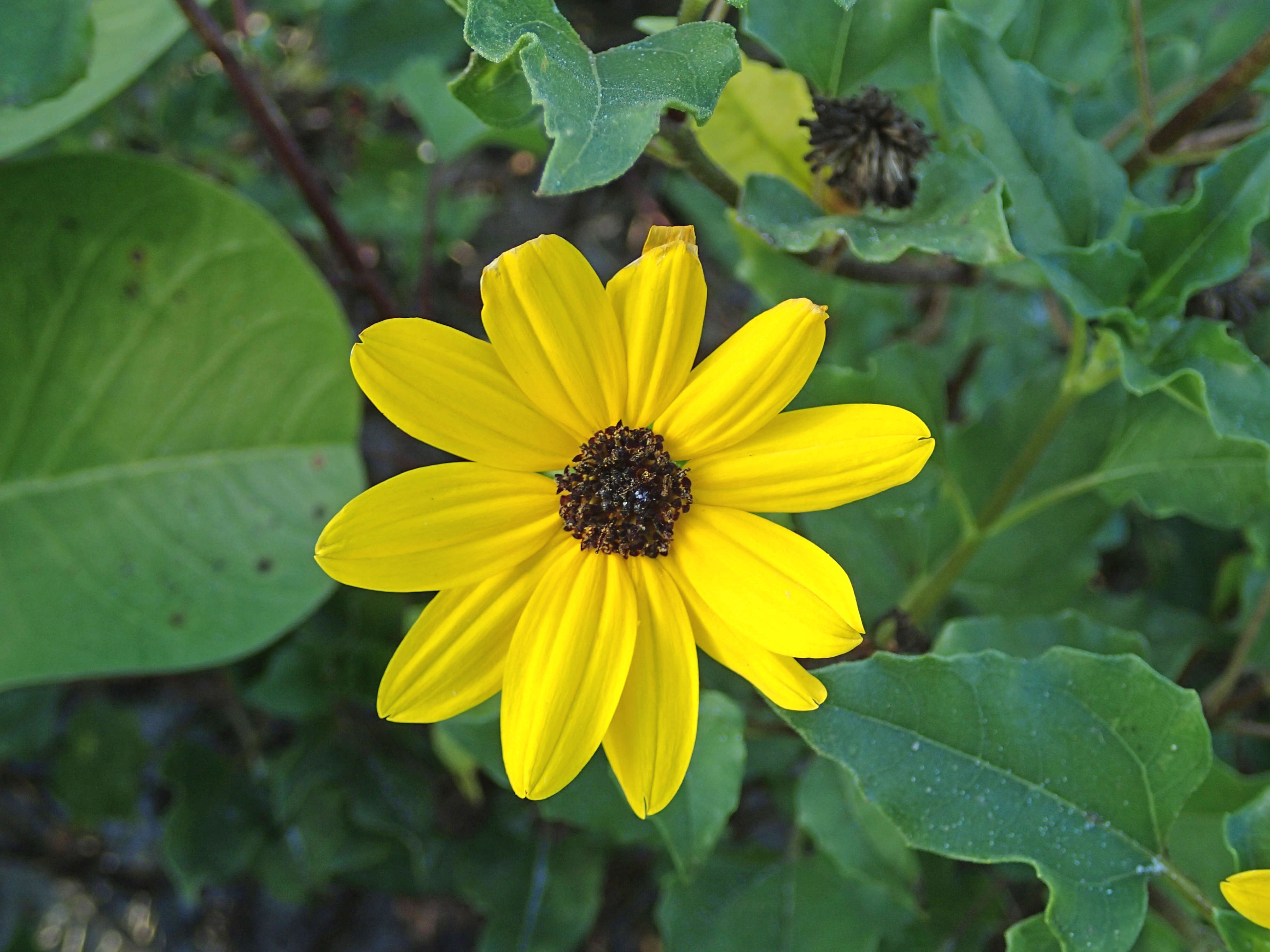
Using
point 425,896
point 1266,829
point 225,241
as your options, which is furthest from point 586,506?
point 425,896

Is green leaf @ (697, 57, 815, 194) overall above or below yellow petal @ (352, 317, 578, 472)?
above

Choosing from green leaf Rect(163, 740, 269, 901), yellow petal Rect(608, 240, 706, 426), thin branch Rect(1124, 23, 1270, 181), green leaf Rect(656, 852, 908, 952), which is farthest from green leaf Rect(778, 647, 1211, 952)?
green leaf Rect(163, 740, 269, 901)

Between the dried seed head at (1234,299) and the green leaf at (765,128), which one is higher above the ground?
the green leaf at (765,128)

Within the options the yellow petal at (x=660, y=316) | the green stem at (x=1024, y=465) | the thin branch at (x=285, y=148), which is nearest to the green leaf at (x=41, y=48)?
the thin branch at (x=285, y=148)

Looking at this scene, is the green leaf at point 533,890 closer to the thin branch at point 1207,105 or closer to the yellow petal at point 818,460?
the yellow petal at point 818,460

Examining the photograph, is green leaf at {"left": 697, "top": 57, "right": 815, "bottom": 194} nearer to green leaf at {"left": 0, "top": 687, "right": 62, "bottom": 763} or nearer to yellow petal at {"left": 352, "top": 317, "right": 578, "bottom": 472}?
yellow petal at {"left": 352, "top": 317, "right": 578, "bottom": 472}
